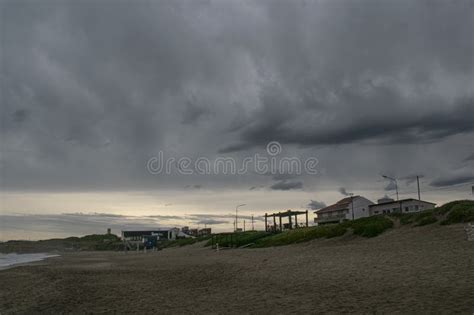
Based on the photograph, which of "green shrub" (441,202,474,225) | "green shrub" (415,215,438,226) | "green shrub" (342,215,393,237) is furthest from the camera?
"green shrub" (342,215,393,237)

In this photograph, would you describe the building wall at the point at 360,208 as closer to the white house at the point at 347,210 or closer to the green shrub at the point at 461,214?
the white house at the point at 347,210

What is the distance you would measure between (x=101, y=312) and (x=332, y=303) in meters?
8.68

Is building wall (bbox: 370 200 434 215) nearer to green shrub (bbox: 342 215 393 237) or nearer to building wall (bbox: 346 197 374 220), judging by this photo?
building wall (bbox: 346 197 374 220)

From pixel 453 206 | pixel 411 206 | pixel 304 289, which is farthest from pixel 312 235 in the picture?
pixel 411 206

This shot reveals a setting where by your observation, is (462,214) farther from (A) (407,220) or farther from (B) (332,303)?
(B) (332,303)

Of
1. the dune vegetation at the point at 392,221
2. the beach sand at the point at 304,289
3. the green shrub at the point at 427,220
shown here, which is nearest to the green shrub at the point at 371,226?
the dune vegetation at the point at 392,221

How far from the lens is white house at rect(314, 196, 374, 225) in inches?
3199

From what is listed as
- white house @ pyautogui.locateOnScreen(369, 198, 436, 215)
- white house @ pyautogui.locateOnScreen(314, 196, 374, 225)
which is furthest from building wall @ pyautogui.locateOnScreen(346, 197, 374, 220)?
white house @ pyautogui.locateOnScreen(369, 198, 436, 215)

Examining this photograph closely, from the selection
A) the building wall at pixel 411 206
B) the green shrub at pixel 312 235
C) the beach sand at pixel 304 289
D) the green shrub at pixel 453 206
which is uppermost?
the building wall at pixel 411 206

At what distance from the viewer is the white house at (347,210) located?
81250 mm

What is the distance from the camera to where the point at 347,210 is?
81.8m

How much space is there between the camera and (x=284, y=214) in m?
70.8

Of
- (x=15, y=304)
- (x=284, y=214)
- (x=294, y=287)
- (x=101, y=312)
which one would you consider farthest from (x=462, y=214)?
(x=284, y=214)

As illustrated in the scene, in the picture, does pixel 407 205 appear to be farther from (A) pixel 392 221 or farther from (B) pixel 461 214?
(B) pixel 461 214
